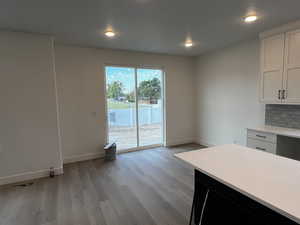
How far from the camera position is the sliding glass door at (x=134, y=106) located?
4527 millimetres

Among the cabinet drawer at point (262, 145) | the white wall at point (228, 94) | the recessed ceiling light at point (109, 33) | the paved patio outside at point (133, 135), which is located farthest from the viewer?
the paved patio outside at point (133, 135)

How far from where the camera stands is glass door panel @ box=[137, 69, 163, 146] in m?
4.86

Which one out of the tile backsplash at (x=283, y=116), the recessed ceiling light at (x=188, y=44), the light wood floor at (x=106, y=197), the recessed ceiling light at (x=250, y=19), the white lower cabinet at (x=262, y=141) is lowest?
the light wood floor at (x=106, y=197)

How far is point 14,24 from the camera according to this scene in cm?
273

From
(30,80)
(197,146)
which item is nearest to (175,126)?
(197,146)

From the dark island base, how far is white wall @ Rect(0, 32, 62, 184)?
9.25ft

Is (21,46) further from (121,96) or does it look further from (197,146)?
(197,146)

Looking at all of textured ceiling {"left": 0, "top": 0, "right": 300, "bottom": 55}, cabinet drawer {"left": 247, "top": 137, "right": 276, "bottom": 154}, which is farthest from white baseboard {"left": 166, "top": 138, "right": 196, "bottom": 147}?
textured ceiling {"left": 0, "top": 0, "right": 300, "bottom": 55}

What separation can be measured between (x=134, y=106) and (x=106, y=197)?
2.55m

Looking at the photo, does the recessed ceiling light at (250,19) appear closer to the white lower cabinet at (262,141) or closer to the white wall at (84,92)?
the white lower cabinet at (262,141)

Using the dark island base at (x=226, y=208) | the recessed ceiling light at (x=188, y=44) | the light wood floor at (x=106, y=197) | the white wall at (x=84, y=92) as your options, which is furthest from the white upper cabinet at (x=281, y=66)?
the white wall at (x=84, y=92)

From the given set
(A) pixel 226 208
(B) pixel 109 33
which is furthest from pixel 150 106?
(A) pixel 226 208

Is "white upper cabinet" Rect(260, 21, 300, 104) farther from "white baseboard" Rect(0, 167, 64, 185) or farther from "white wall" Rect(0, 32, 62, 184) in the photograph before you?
"white baseboard" Rect(0, 167, 64, 185)

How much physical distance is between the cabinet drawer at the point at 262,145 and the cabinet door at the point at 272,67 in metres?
0.74
